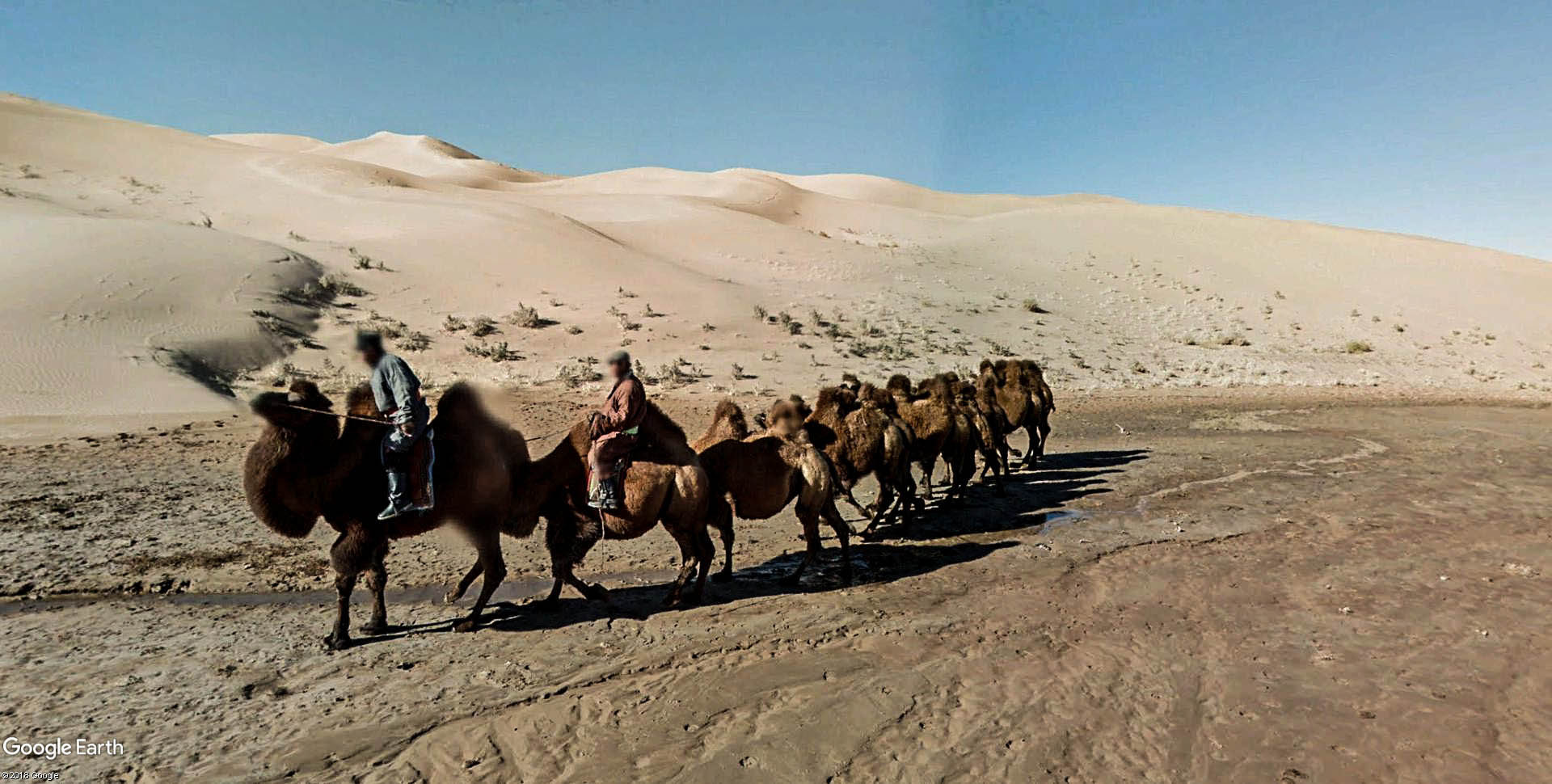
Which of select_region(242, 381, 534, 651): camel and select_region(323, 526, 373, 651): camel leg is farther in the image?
select_region(323, 526, 373, 651): camel leg

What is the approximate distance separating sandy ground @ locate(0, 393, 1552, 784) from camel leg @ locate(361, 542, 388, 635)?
0.23 meters

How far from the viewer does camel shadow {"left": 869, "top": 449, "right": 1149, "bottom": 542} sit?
1041 cm

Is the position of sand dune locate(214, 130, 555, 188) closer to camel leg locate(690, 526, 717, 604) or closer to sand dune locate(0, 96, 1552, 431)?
sand dune locate(0, 96, 1552, 431)

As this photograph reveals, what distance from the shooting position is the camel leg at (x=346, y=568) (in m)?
6.24

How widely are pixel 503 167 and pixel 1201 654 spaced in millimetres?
88557

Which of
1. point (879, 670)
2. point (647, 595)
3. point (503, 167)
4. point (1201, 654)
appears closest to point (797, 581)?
point (647, 595)

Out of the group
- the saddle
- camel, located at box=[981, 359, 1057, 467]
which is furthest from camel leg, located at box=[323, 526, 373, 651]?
camel, located at box=[981, 359, 1057, 467]

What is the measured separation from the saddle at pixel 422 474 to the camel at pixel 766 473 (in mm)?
2528

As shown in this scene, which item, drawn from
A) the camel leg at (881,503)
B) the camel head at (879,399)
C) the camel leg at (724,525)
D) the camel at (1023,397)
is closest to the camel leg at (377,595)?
the camel leg at (724,525)

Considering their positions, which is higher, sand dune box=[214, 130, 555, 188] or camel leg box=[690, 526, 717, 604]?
sand dune box=[214, 130, 555, 188]

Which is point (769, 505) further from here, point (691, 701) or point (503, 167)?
point (503, 167)

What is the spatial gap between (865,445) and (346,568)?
5777mm

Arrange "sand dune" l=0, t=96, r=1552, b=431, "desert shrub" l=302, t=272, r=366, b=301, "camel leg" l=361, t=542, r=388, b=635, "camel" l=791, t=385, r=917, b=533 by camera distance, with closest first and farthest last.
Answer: "camel leg" l=361, t=542, r=388, b=635
"camel" l=791, t=385, r=917, b=533
"sand dune" l=0, t=96, r=1552, b=431
"desert shrub" l=302, t=272, r=366, b=301

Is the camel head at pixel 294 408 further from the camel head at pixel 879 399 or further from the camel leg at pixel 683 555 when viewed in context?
the camel head at pixel 879 399
